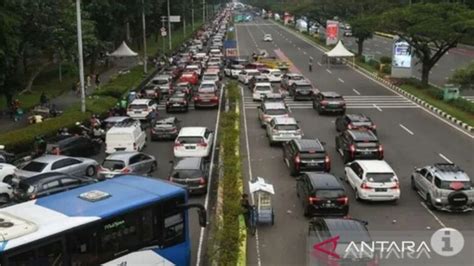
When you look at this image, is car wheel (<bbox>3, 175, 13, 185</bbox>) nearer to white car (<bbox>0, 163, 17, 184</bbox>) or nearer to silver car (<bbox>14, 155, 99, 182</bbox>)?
white car (<bbox>0, 163, 17, 184</bbox>)

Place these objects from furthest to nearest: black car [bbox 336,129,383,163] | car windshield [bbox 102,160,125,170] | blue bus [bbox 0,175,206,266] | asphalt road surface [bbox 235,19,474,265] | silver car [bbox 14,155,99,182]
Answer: black car [bbox 336,129,383,163] < car windshield [bbox 102,160,125,170] < silver car [bbox 14,155,99,182] < asphalt road surface [bbox 235,19,474,265] < blue bus [bbox 0,175,206,266]

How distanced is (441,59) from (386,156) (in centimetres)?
4888

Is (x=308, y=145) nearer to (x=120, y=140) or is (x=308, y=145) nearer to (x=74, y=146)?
(x=120, y=140)

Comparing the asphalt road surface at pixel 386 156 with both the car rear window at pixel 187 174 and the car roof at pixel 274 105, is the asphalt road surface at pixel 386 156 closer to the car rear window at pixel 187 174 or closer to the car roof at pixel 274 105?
the car roof at pixel 274 105

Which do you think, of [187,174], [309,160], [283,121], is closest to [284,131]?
[283,121]

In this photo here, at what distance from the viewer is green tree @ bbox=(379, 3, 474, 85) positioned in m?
44.5

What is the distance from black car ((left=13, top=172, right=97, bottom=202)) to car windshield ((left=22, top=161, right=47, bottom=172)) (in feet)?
5.92

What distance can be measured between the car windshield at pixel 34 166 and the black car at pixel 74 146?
3.35 m

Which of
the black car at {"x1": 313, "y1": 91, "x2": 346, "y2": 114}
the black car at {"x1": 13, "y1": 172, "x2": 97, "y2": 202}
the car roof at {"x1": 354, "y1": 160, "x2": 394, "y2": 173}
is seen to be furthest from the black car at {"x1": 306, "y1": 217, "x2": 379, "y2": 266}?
the black car at {"x1": 313, "y1": 91, "x2": 346, "y2": 114}

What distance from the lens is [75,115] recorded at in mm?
35625

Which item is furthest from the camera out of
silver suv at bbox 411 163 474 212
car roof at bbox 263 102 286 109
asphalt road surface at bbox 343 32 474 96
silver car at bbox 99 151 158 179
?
asphalt road surface at bbox 343 32 474 96

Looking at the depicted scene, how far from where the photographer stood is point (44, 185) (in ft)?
69.8

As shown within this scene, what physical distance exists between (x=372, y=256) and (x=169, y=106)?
2848 cm

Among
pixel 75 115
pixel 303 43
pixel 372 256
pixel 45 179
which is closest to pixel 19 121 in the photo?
pixel 75 115
